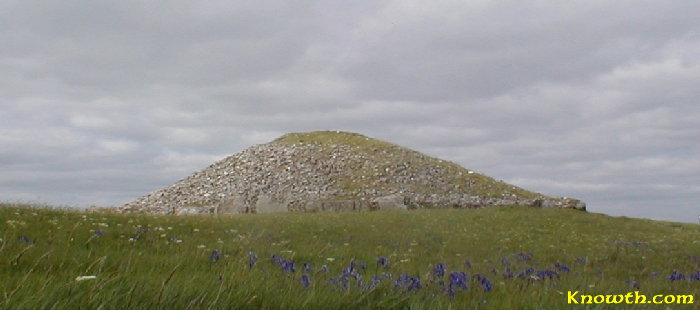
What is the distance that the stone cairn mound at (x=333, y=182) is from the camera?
1813 inches

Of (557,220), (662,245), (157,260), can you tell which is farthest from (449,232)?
(157,260)

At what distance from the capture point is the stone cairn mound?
46.1m

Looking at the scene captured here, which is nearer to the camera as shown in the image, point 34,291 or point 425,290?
point 34,291

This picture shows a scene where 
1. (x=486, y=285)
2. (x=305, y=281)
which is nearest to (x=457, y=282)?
(x=486, y=285)

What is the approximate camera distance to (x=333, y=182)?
53469 millimetres

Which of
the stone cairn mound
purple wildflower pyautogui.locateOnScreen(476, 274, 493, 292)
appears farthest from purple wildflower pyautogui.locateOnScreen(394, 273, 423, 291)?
the stone cairn mound

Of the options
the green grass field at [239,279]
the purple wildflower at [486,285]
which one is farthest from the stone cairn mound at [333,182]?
the purple wildflower at [486,285]

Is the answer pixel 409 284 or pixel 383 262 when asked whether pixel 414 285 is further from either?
pixel 383 262

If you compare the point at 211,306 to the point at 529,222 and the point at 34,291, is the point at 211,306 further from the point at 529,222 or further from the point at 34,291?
the point at 529,222

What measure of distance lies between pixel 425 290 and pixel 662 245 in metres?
20.7

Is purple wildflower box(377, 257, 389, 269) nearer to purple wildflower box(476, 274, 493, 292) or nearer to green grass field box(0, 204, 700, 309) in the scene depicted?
green grass field box(0, 204, 700, 309)

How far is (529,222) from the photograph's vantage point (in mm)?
29656

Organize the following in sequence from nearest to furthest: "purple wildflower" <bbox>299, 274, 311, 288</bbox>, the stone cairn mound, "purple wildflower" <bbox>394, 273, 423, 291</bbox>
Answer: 1. "purple wildflower" <bbox>299, 274, 311, 288</bbox>
2. "purple wildflower" <bbox>394, 273, 423, 291</bbox>
3. the stone cairn mound

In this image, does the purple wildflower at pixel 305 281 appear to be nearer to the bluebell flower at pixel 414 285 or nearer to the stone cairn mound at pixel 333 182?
the bluebell flower at pixel 414 285
